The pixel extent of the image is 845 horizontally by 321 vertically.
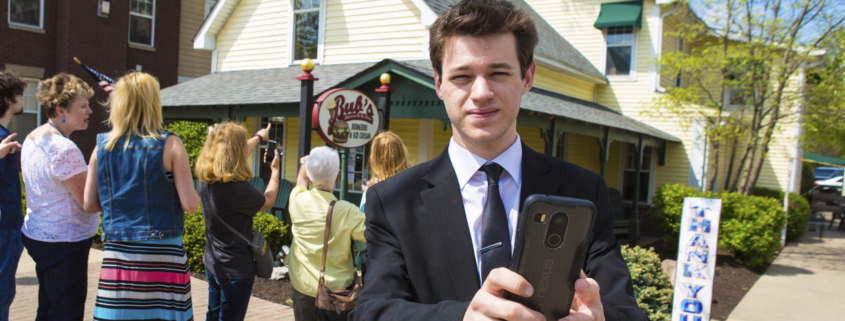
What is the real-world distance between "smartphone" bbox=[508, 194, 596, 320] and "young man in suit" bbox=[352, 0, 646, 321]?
10.8 inches

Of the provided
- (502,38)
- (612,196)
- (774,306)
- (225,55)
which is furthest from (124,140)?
(225,55)

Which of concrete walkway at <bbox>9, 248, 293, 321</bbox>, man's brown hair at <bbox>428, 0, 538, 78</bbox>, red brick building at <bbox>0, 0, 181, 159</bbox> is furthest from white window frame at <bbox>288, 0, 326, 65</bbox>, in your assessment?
man's brown hair at <bbox>428, 0, 538, 78</bbox>

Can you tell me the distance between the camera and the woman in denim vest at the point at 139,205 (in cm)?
299

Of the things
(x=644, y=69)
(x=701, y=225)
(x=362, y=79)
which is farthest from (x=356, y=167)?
(x=644, y=69)

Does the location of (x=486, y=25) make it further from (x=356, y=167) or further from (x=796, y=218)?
(x=796, y=218)

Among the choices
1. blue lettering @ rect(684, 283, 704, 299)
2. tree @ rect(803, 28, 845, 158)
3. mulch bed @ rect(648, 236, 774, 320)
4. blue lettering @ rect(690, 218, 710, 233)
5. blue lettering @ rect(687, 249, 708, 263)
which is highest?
tree @ rect(803, 28, 845, 158)

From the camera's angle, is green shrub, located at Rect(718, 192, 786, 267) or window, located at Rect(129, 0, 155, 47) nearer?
green shrub, located at Rect(718, 192, 786, 267)

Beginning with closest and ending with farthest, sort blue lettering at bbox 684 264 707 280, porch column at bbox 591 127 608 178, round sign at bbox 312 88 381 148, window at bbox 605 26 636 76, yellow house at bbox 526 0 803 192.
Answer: blue lettering at bbox 684 264 707 280 → round sign at bbox 312 88 381 148 → porch column at bbox 591 127 608 178 → yellow house at bbox 526 0 803 192 → window at bbox 605 26 636 76

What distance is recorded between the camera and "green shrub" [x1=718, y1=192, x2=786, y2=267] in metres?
9.45

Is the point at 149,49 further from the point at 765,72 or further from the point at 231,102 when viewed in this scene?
the point at 765,72

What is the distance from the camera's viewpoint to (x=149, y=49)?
638 inches

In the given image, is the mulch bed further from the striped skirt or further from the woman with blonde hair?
the striped skirt

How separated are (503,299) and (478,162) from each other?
0.50 meters

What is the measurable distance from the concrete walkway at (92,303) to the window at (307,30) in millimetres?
6874
